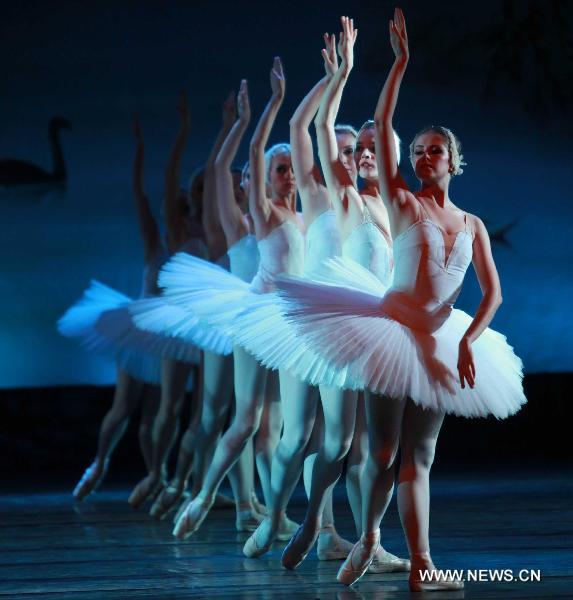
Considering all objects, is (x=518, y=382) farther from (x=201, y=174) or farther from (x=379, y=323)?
(x=201, y=174)

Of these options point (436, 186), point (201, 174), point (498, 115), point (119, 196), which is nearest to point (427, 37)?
point (498, 115)

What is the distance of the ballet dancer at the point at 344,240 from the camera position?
328 centimetres

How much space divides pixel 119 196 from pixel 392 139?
4544 mm

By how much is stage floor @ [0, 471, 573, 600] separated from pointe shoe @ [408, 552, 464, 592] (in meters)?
0.03

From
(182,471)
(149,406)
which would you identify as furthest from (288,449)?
(149,406)

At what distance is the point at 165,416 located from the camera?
17.1 ft

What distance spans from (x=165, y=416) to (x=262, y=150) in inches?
68.3

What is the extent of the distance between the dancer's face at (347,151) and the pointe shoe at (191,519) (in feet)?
4.23

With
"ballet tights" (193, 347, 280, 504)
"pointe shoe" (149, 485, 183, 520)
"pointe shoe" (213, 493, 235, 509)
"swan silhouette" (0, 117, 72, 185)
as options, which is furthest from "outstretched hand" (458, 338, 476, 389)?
"swan silhouette" (0, 117, 72, 185)

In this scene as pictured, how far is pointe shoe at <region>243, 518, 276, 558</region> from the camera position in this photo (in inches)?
139

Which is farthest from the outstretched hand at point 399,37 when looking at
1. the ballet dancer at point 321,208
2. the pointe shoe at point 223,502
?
the pointe shoe at point 223,502

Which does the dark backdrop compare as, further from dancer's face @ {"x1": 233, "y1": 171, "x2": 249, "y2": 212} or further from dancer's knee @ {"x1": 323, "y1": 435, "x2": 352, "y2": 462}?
dancer's knee @ {"x1": 323, "y1": 435, "x2": 352, "y2": 462}

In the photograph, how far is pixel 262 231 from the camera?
13.0 feet

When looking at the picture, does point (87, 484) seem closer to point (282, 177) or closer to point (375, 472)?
point (282, 177)
